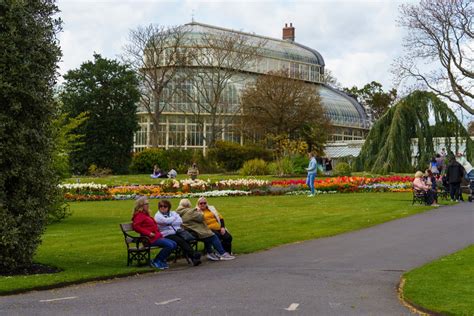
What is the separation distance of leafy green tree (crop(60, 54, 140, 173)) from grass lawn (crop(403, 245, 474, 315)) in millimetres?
42791

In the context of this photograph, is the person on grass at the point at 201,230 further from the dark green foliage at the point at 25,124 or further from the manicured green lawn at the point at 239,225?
the dark green foliage at the point at 25,124

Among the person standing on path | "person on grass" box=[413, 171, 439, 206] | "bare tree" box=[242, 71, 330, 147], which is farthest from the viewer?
"bare tree" box=[242, 71, 330, 147]

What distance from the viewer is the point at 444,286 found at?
9.21 meters

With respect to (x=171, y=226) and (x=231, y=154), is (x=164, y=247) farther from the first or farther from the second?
(x=231, y=154)

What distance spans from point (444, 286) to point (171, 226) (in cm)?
547

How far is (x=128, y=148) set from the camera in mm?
53719

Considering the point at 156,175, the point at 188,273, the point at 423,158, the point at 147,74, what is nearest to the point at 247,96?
the point at 147,74

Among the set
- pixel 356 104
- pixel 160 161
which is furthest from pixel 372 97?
pixel 160 161

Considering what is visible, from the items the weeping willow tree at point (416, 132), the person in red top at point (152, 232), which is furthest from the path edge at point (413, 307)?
the weeping willow tree at point (416, 132)

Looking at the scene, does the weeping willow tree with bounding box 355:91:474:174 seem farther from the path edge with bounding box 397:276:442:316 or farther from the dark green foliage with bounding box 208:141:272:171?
the path edge with bounding box 397:276:442:316

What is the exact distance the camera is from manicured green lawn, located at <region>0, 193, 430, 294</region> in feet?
37.8

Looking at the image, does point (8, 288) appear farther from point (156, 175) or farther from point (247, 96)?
point (247, 96)

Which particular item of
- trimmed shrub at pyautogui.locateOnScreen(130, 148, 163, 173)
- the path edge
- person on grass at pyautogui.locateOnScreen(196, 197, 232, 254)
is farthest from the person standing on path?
trimmed shrub at pyautogui.locateOnScreen(130, 148, 163, 173)

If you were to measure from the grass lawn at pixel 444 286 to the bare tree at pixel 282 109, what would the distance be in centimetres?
4452
